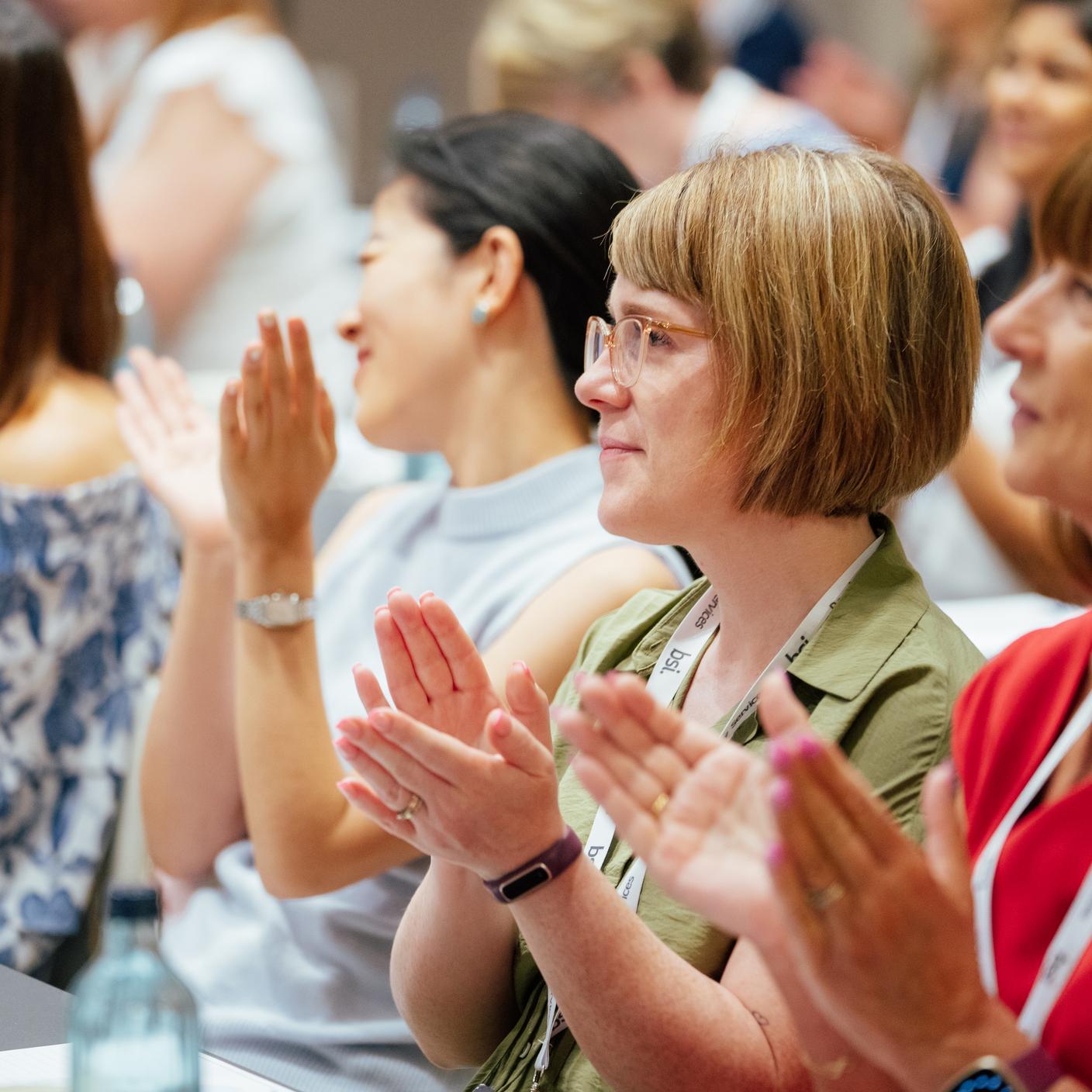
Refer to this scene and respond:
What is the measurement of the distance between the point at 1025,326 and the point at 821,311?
27 centimetres

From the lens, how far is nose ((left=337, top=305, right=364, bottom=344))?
212 cm

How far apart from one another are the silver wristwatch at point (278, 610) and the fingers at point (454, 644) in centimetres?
55

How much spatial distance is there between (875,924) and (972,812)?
0.38 meters

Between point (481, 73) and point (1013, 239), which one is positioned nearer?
point (1013, 239)

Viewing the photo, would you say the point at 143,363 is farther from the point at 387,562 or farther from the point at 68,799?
the point at 68,799

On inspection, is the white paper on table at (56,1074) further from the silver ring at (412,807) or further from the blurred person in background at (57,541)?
the blurred person in background at (57,541)

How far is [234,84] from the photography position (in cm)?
377

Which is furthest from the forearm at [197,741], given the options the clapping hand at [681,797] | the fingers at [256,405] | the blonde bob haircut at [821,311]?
the clapping hand at [681,797]

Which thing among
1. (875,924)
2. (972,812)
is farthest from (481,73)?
(875,924)

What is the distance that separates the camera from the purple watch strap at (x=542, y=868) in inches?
48.6

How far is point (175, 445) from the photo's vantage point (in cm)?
227

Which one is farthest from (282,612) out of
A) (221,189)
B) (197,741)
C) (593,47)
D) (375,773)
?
(593,47)

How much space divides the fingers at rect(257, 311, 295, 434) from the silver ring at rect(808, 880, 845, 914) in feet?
3.69

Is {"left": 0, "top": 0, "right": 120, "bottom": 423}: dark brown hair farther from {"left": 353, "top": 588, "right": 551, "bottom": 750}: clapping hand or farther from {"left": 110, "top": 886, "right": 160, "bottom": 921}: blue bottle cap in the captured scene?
{"left": 110, "top": 886, "right": 160, "bottom": 921}: blue bottle cap
